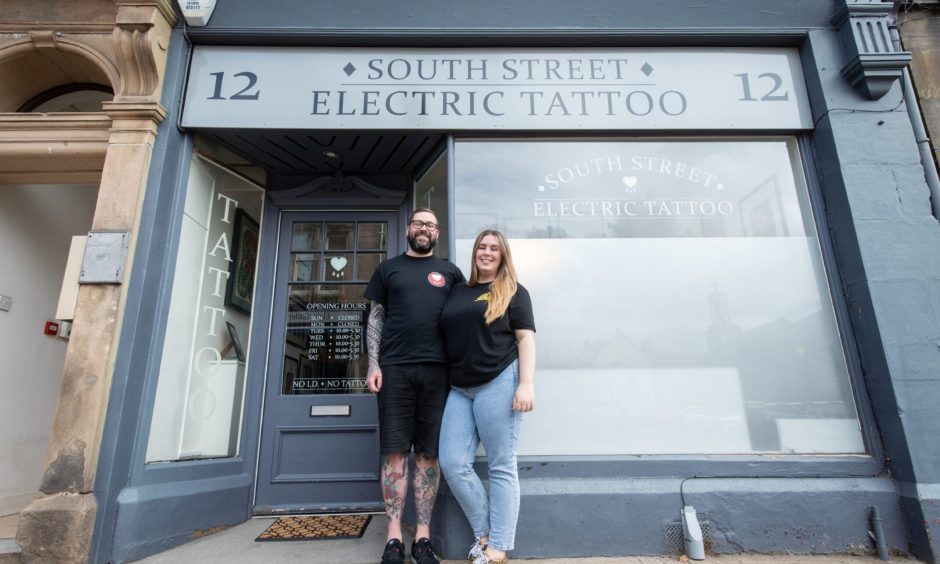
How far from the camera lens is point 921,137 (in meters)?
3.50

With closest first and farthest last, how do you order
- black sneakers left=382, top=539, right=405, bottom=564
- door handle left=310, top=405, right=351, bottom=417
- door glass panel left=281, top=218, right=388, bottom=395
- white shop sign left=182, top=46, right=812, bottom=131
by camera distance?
1. black sneakers left=382, top=539, right=405, bottom=564
2. white shop sign left=182, top=46, right=812, bottom=131
3. door handle left=310, top=405, right=351, bottom=417
4. door glass panel left=281, top=218, right=388, bottom=395

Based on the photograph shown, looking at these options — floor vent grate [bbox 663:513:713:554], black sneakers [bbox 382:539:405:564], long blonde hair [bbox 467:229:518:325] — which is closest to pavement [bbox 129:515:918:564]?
floor vent grate [bbox 663:513:713:554]

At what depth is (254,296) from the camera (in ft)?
12.6

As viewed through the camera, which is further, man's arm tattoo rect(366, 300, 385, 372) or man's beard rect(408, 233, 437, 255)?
man's beard rect(408, 233, 437, 255)

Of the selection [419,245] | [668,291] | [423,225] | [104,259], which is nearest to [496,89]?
[423,225]

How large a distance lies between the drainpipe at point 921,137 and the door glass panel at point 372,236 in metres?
4.10

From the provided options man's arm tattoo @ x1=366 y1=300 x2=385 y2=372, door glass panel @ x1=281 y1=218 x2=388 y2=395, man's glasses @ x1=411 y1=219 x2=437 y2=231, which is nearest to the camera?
man's arm tattoo @ x1=366 y1=300 x2=385 y2=372

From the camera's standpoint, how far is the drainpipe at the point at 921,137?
3.27 m

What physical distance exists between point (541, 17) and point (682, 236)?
6.56ft

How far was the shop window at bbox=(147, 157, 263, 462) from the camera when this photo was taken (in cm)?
322

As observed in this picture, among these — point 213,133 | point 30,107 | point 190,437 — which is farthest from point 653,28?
point 30,107

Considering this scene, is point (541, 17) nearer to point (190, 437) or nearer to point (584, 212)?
point (584, 212)

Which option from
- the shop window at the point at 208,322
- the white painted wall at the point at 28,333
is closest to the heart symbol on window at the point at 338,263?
the shop window at the point at 208,322

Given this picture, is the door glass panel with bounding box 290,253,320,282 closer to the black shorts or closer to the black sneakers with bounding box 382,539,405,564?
the black shorts
